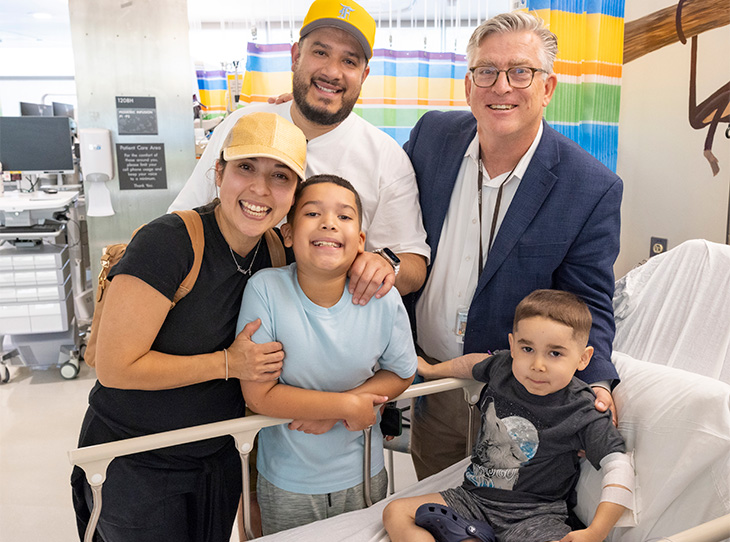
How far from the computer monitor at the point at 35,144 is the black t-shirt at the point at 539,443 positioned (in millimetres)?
4189

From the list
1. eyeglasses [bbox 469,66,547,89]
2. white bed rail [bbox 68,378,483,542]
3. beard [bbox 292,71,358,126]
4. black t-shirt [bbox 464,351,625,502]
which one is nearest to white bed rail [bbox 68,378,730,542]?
white bed rail [bbox 68,378,483,542]

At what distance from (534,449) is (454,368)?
1.18 ft

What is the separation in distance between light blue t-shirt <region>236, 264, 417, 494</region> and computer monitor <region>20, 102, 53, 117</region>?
5.17 meters

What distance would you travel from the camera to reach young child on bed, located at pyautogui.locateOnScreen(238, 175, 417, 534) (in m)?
A: 1.40

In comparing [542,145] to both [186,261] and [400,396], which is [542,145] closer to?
[400,396]

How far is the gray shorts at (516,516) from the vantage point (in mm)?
1367

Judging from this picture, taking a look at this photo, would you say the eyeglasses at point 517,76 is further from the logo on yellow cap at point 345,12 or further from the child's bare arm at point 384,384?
the child's bare arm at point 384,384

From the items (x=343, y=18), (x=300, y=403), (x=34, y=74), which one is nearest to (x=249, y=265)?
(x=300, y=403)

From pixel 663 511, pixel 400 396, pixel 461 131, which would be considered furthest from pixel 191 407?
pixel 461 131

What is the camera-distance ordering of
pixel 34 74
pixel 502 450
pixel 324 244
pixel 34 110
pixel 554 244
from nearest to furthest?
pixel 324 244
pixel 502 450
pixel 554 244
pixel 34 110
pixel 34 74

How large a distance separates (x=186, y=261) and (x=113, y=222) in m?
2.85

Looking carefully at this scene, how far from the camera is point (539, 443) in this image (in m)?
1.46

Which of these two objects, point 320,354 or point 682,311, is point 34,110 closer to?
point 320,354

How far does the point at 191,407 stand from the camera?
1.40 m
